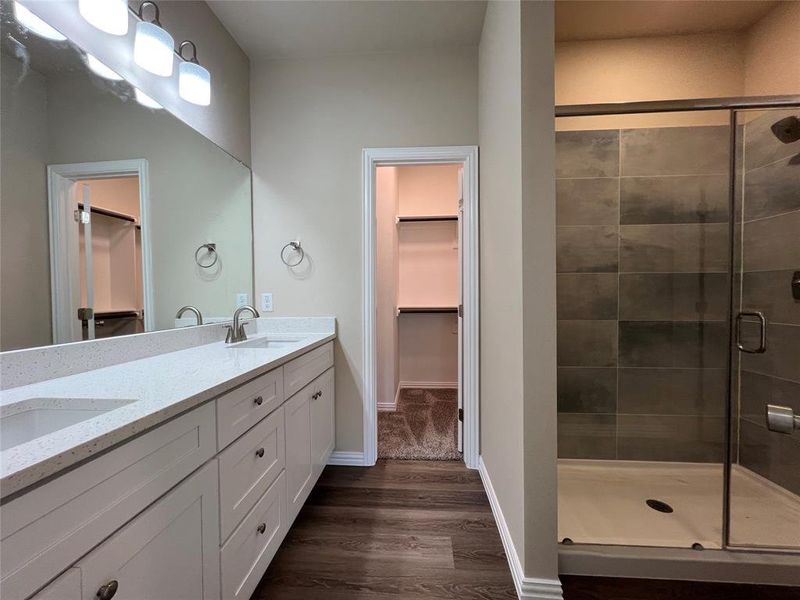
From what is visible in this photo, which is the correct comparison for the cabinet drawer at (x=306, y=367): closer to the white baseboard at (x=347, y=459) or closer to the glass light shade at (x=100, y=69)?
the white baseboard at (x=347, y=459)

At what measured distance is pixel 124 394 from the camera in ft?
2.64

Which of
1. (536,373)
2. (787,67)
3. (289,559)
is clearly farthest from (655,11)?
(289,559)

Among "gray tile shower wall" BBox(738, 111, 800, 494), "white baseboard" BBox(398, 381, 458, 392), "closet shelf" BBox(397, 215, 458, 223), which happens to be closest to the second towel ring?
"closet shelf" BBox(397, 215, 458, 223)

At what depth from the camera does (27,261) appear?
0.94m

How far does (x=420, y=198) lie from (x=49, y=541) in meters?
3.47

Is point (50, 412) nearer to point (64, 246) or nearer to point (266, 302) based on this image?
point (64, 246)

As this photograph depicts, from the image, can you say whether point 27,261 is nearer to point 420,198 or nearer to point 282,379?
point 282,379

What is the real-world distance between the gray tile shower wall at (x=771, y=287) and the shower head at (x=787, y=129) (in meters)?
0.02

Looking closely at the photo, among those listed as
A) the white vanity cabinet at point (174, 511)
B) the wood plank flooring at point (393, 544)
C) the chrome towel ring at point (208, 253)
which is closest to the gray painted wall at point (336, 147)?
the chrome towel ring at point (208, 253)

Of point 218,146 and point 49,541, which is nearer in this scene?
point 49,541

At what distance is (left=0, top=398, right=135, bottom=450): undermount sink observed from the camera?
2.49 feet

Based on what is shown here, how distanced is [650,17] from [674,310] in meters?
1.75

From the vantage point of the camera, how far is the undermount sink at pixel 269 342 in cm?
171

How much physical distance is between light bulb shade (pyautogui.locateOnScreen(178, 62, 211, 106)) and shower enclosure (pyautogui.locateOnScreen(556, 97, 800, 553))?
2.10 m
